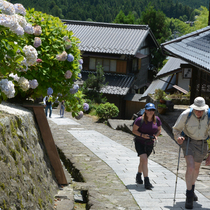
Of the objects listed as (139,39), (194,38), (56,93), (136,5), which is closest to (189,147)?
(56,93)

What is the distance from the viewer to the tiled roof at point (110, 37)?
32188mm

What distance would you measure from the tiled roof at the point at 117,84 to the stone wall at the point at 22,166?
2498 cm

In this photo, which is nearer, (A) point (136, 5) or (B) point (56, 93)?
(B) point (56, 93)

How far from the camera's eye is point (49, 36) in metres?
5.62

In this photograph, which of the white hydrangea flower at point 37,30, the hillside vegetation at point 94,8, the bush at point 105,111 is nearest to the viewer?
the white hydrangea flower at point 37,30

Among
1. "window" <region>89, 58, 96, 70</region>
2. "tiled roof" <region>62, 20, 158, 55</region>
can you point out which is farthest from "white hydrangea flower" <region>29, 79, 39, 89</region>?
"window" <region>89, 58, 96, 70</region>

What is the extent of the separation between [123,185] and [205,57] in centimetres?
672

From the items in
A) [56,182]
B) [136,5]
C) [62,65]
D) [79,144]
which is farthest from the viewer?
[136,5]

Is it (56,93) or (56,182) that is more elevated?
(56,93)

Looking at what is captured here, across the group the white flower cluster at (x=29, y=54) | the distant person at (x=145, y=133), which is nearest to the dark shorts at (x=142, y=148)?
the distant person at (x=145, y=133)

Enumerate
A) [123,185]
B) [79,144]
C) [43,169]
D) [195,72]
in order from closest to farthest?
1. [43,169]
2. [123,185]
3. [79,144]
4. [195,72]

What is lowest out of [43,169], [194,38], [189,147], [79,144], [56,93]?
[79,144]

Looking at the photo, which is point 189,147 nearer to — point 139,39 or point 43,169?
point 43,169

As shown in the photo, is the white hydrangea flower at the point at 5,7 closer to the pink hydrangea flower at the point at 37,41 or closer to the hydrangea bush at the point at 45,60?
the hydrangea bush at the point at 45,60
